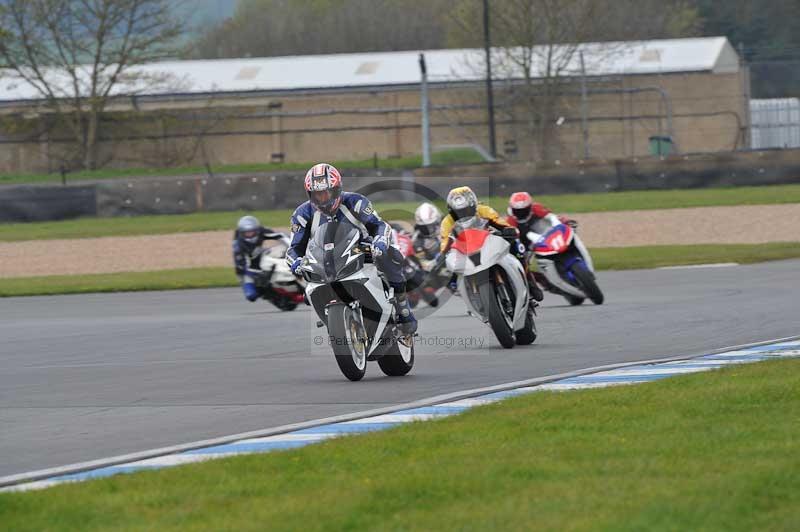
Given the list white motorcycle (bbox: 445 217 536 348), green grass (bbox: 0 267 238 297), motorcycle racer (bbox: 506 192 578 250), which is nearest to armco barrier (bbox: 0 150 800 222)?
green grass (bbox: 0 267 238 297)

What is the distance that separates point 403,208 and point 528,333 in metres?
20.0

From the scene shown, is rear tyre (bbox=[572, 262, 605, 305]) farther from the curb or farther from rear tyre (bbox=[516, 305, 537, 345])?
the curb

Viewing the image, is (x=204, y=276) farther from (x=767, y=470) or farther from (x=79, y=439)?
(x=767, y=470)

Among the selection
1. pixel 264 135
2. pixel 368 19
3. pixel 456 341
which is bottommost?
pixel 456 341

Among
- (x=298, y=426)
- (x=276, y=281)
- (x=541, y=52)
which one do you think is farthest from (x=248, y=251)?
(x=541, y=52)

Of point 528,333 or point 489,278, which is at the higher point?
point 489,278

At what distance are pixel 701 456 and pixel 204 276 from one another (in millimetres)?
19903

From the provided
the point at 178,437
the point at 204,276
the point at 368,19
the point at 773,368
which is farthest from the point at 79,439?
the point at 368,19

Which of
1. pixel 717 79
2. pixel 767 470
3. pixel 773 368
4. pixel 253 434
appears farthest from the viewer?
pixel 717 79

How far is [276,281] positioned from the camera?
20.0 meters

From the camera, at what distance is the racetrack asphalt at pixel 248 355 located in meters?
9.40

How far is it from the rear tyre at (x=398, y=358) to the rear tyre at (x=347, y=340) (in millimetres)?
263

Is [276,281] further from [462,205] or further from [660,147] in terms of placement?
[660,147]

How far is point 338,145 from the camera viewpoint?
5478cm
